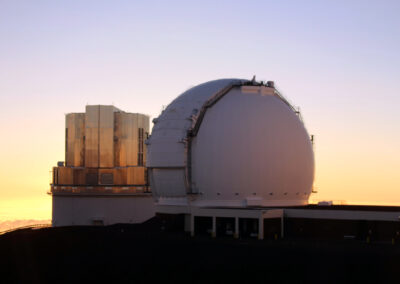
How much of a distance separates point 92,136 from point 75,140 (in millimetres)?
1504

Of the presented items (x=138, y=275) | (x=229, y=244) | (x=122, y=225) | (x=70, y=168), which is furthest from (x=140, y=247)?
(x=70, y=168)

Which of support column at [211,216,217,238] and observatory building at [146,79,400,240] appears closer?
observatory building at [146,79,400,240]

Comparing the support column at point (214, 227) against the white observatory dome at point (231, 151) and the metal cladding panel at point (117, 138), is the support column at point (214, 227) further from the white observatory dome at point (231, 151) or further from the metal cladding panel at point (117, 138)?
the metal cladding panel at point (117, 138)

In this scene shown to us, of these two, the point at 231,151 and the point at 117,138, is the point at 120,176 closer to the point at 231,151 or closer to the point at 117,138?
the point at 117,138

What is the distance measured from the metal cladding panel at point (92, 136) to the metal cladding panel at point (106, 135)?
304 mm

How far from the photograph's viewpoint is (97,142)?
171 feet

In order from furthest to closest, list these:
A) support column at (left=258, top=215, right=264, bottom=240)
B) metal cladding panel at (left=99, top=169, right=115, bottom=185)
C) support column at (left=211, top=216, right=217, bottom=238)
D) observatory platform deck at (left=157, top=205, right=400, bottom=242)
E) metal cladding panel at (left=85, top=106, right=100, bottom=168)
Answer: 1. metal cladding panel at (left=85, top=106, right=100, bottom=168)
2. metal cladding panel at (left=99, top=169, right=115, bottom=185)
3. support column at (left=211, top=216, right=217, bottom=238)
4. observatory platform deck at (left=157, top=205, right=400, bottom=242)
5. support column at (left=258, top=215, right=264, bottom=240)

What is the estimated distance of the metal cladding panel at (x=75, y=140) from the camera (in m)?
52.3

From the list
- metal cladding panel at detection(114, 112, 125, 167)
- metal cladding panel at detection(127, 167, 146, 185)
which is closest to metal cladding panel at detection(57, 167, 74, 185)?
metal cladding panel at detection(114, 112, 125, 167)

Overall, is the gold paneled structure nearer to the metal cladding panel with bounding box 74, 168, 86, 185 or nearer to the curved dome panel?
the metal cladding panel with bounding box 74, 168, 86, 185

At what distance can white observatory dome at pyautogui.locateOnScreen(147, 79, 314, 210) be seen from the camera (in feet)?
133

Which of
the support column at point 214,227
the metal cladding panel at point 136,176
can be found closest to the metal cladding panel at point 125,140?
the metal cladding panel at point 136,176

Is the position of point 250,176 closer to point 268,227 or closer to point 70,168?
point 268,227

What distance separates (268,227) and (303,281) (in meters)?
15.6
